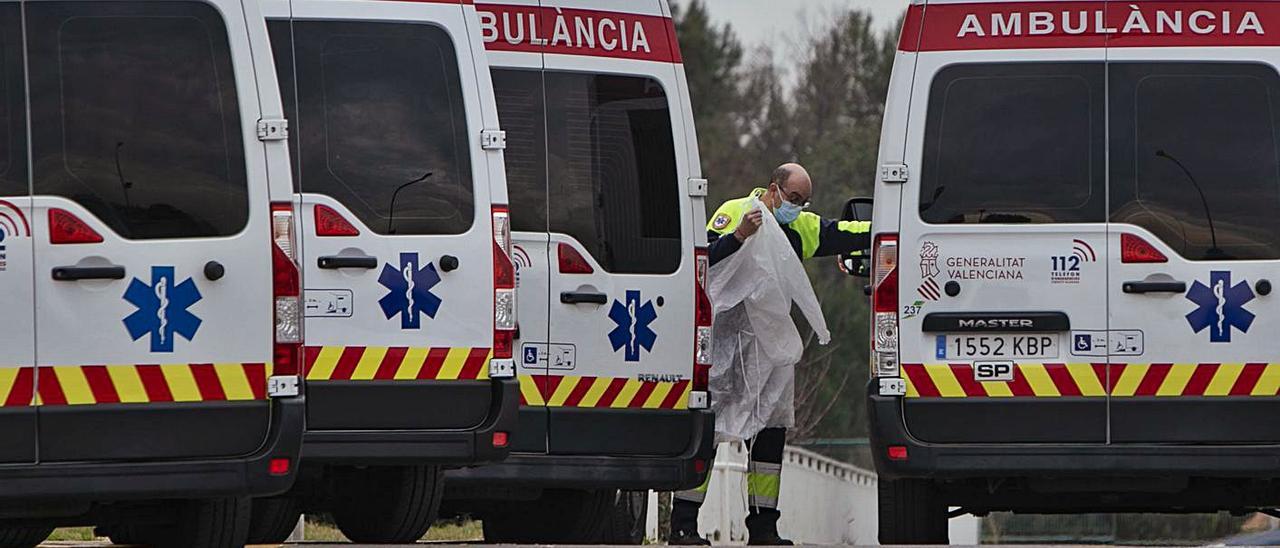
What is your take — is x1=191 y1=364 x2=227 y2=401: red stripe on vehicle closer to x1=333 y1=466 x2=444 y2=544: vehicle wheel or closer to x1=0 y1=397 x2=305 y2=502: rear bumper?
x1=0 y1=397 x2=305 y2=502: rear bumper

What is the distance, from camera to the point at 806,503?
73.1 ft

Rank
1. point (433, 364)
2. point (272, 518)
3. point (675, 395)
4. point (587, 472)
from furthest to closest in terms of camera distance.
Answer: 1. point (675, 395)
2. point (587, 472)
3. point (272, 518)
4. point (433, 364)

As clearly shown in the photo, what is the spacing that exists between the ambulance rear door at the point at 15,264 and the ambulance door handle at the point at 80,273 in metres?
0.08

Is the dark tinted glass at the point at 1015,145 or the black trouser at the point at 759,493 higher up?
the dark tinted glass at the point at 1015,145

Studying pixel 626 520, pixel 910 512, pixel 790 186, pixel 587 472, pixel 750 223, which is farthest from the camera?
pixel 626 520

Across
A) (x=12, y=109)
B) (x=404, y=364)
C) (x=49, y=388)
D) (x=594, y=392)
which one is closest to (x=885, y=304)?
(x=594, y=392)

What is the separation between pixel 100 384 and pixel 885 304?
11.0ft

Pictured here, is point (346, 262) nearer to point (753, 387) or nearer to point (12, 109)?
point (12, 109)

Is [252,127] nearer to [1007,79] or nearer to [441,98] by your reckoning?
[441,98]

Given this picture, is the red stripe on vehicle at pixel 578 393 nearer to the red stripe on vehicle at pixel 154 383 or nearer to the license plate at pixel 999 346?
the license plate at pixel 999 346

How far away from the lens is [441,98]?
32.9 feet

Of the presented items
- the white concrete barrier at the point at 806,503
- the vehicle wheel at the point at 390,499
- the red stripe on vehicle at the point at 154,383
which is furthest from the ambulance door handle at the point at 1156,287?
the white concrete barrier at the point at 806,503

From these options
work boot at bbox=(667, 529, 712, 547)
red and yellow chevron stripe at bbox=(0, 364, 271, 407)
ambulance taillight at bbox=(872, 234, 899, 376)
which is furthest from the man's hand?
red and yellow chevron stripe at bbox=(0, 364, 271, 407)

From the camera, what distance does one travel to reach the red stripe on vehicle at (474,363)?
9969 millimetres
